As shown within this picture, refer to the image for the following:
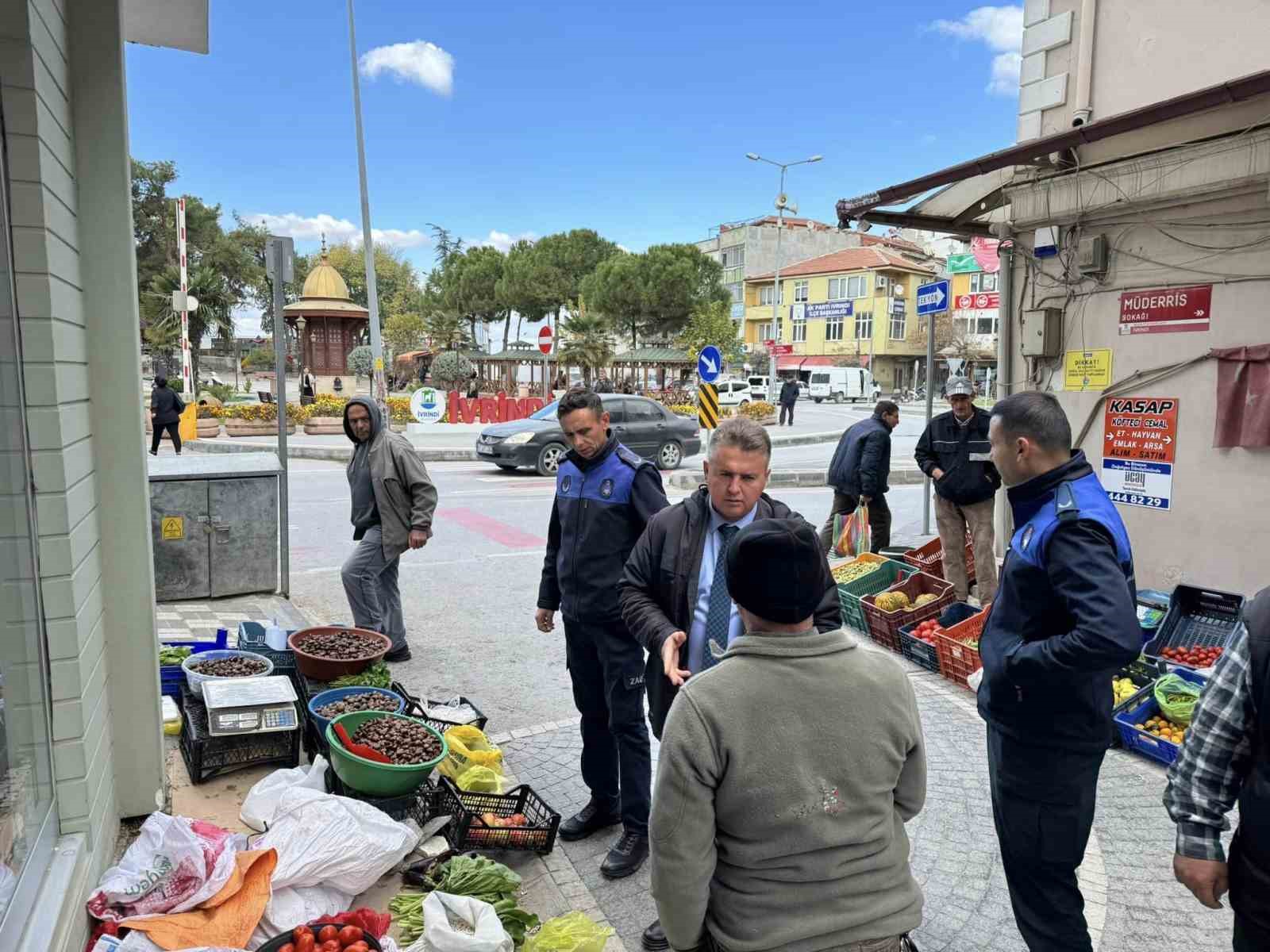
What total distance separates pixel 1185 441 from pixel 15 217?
743 cm

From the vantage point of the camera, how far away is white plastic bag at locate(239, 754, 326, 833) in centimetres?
381

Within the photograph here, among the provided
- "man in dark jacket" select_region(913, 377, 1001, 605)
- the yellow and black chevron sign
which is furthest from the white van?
"man in dark jacket" select_region(913, 377, 1001, 605)

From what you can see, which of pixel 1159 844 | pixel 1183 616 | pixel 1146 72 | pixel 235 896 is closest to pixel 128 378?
pixel 235 896

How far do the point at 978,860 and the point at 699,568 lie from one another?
2.18 m

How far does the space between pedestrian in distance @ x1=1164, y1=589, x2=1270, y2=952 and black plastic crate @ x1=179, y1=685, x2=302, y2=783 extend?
3.77 m

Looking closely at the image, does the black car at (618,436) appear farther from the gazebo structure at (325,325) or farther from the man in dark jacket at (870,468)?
the gazebo structure at (325,325)

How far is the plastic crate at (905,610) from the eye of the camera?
7045 mm

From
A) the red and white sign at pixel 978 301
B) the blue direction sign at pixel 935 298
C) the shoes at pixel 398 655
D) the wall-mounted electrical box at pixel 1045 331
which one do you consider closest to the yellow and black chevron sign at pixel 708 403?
the red and white sign at pixel 978 301

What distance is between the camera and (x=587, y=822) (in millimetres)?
4188

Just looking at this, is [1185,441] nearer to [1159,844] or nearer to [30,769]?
[1159,844]

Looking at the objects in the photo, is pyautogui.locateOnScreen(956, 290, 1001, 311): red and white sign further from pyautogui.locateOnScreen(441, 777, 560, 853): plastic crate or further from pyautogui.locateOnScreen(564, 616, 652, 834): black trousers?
pyautogui.locateOnScreen(441, 777, 560, 853): plastic crate

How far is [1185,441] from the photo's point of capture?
22.5 feet

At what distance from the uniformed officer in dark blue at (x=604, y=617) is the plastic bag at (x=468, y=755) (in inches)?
21.6

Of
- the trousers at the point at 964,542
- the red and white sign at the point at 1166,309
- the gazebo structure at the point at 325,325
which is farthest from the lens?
the gazebo structure at the point at 325,325
